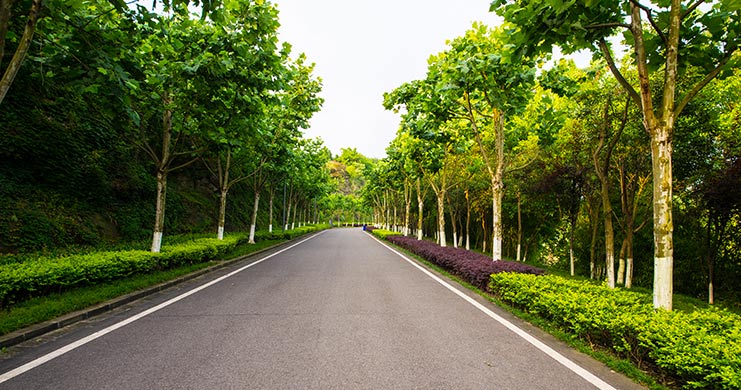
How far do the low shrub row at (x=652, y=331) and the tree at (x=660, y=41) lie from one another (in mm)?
507

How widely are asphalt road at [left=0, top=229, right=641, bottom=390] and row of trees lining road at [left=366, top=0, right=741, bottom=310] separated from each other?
2.26 m

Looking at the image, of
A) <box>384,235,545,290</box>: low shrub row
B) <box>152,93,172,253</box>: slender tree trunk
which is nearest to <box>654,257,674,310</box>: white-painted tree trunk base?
<box>384,235,545,290</box>: low shrub row

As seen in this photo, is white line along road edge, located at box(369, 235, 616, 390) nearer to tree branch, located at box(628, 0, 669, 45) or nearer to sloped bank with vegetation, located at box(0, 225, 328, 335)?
tree branch, located at box(628, 0, 669, 45)

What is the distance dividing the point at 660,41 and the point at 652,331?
4.11m

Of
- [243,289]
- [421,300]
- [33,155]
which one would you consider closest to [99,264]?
[243,289]

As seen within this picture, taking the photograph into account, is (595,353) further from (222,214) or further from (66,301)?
(222,214)

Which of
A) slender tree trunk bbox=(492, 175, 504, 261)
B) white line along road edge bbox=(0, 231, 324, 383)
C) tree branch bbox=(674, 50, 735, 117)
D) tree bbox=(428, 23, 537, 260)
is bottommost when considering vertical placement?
white line along road edge bbox=(0, 231, 324, 383)

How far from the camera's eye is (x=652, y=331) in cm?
351

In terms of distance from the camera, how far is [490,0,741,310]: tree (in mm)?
4301

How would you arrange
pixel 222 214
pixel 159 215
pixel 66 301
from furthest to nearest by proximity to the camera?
pixel 222 214
pixel 159 215
pixel 66 301

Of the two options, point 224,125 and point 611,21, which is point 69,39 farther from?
point 611,21

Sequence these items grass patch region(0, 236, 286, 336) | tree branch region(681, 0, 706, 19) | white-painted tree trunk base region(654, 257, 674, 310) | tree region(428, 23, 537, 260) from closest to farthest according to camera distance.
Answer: tree branch region(681, 0, 706, 19) < white-painted tree trunk base region(654, 257, 674, 310) < grass patch region(0, 236, 286, 336) < tree region(428, 23, 537, 260)

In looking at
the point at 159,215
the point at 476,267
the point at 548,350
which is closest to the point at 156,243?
the point at 159,215

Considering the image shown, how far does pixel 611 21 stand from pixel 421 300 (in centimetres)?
557
